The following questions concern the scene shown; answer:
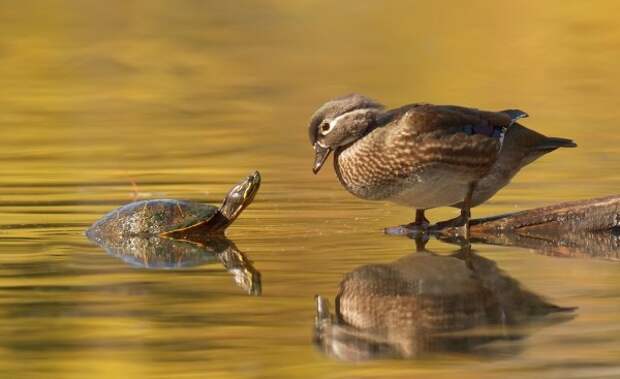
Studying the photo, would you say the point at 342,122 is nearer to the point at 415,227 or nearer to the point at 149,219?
the point at 415,227

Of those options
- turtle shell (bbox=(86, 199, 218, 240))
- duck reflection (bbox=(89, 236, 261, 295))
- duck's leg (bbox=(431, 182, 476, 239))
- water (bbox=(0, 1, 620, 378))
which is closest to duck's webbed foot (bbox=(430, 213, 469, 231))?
duck's leg (bbox=(431, 182, 476, 239))

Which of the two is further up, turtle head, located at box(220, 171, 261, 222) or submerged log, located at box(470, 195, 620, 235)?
turtle head, located at box(220, 171, 261, 222)

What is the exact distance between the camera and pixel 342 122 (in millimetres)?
10945

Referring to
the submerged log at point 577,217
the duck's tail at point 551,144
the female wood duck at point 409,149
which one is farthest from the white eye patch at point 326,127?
the duck's tail at point 551,144

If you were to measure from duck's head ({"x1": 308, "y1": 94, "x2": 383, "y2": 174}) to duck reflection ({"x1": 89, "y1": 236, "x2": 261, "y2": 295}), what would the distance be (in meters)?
0.93

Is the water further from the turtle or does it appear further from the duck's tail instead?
the duck's tail

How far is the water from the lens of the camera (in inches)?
298

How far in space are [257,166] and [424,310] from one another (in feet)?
23.6

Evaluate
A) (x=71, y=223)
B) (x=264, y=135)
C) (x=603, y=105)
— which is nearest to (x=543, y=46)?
(x=603, y=105)

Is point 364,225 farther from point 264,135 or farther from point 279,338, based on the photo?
point 264,135

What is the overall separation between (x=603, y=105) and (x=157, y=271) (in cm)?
1192

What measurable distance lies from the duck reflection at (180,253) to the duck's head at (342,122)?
3.04 feet

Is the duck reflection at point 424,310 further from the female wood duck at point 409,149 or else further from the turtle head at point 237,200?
the turtle head at point 237,200

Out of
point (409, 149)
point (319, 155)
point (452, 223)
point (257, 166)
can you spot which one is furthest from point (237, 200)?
point (257, 166)
